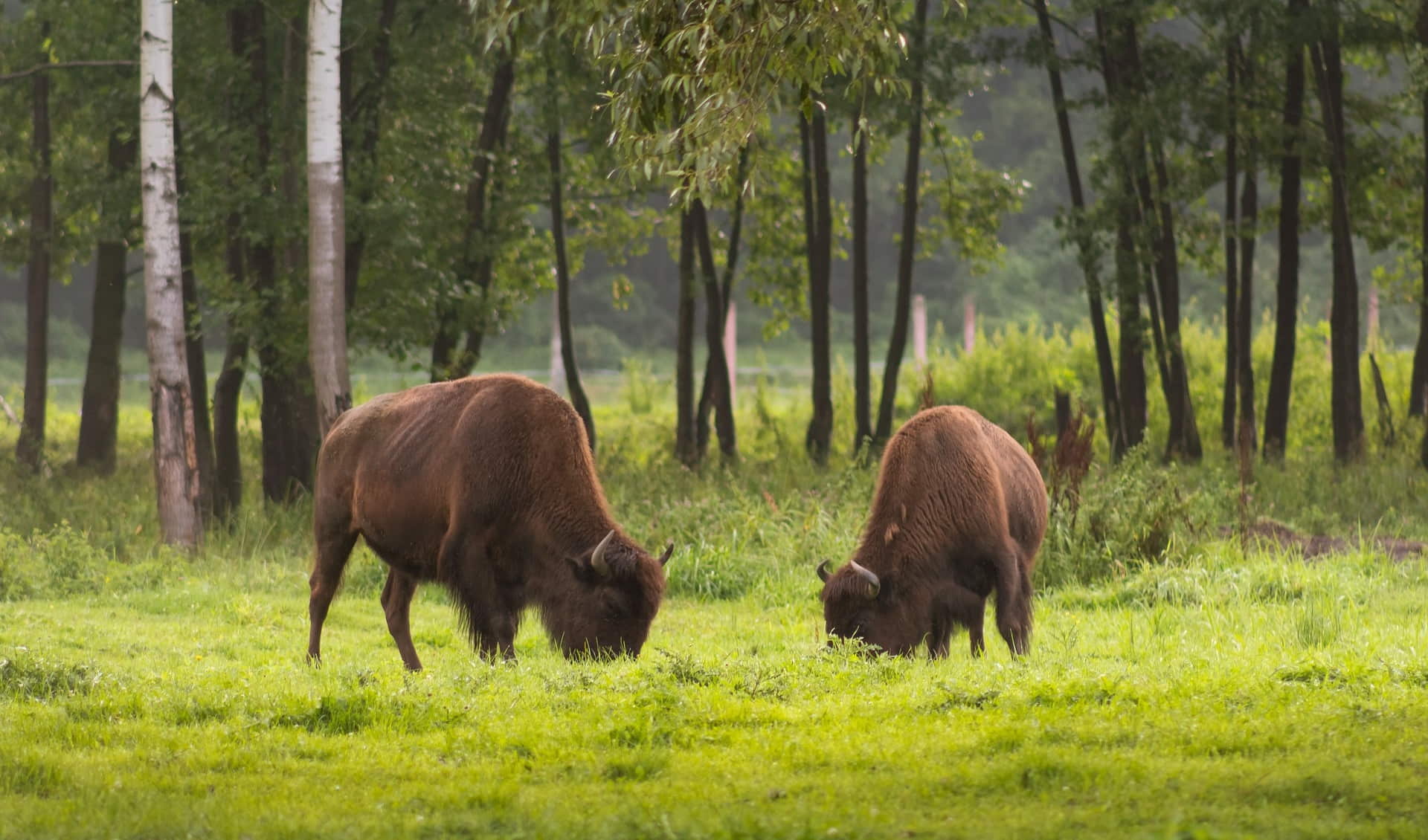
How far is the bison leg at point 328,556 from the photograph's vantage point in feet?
34.2

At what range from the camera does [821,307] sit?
22.6 m

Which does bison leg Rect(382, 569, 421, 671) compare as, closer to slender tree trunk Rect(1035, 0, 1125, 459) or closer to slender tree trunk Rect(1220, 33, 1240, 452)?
slender tree trunk Rect(1035, 0, 1125, 459)

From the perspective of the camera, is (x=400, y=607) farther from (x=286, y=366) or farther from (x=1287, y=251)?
(x=1287, y=251)

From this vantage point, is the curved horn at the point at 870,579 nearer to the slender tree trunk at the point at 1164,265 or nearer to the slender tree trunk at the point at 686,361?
the slender tree trunk at the point at 1164,265

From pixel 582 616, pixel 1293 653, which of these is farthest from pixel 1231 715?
pixel 582 616

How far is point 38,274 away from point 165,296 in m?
10.3

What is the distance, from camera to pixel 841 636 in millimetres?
9078

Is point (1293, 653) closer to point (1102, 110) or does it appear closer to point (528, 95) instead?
point (1102, 110)

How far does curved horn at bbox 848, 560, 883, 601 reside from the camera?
8.91 m

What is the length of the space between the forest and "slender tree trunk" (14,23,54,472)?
0.28ft

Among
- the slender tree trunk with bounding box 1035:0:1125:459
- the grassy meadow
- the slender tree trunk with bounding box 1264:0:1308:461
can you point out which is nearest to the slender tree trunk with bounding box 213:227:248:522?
the grassy meadow

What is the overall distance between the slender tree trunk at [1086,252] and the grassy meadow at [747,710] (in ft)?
22.6

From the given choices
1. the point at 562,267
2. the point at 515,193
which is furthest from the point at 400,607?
the point at 562,267

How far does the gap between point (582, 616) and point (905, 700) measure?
A: 2224 mm
